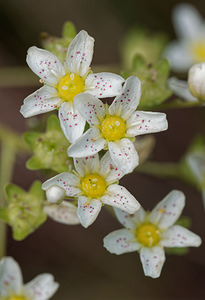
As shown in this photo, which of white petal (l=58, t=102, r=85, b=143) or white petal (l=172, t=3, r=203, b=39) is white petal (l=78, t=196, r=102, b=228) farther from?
white petal (l=172, t=3, r=203, b=39)

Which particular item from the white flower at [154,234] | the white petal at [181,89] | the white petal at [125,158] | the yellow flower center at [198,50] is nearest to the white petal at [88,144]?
the white petal at [125,158]

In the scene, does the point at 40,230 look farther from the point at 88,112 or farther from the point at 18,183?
the point at 88,112

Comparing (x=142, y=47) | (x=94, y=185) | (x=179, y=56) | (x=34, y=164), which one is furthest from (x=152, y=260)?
(x=179, y=56)

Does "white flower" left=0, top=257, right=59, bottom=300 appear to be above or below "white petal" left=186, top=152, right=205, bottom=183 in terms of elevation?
below

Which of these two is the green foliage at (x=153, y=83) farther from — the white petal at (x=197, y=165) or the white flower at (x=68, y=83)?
the white petal at (x=197, y=165)

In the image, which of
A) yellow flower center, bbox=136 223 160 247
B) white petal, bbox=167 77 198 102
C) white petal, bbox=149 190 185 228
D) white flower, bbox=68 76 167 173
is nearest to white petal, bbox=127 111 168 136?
white flower, bbox=68 76 167 173

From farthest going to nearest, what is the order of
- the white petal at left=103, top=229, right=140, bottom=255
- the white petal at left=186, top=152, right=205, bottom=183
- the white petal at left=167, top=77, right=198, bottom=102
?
the white petal at left=186, top=152, right=205, bottom=183, the white petal at left=167, top=77, right=198, bottom=102, the white petal at left=103, top=229, right=140, bottom=255
